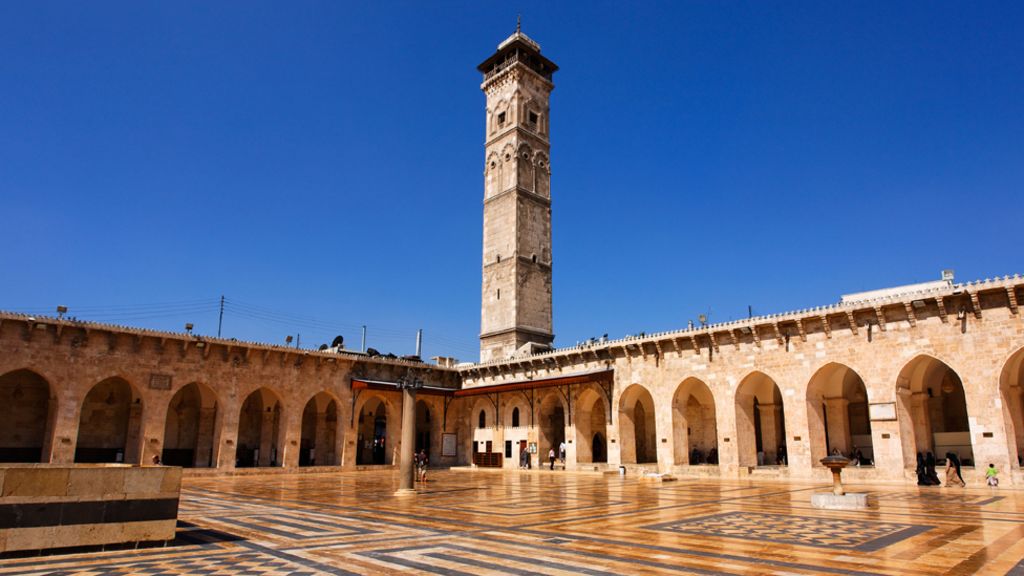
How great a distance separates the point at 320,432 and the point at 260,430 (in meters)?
2.95

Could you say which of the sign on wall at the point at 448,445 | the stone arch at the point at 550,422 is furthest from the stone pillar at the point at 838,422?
the sign on wall at the point at 448,445

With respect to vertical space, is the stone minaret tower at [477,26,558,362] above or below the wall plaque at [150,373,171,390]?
above

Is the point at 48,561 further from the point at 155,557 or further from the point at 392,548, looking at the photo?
the point at 392,548

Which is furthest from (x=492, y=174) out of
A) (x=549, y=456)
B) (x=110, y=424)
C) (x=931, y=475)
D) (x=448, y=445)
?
(x=931, y=475)

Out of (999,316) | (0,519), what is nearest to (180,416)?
(0,519)

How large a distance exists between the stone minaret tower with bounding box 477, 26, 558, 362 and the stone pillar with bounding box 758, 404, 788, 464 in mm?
12794

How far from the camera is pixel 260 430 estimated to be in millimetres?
31750

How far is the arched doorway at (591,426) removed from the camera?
29.2 meters

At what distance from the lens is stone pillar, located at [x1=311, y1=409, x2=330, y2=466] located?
108ft

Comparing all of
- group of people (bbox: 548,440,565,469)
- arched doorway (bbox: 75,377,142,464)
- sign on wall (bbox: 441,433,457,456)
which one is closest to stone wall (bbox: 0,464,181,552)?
arched doorway (bbox: 75,377,142,464)

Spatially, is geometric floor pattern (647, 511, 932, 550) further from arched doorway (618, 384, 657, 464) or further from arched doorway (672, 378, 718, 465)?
arched doorway (618, 384, 657, 464)

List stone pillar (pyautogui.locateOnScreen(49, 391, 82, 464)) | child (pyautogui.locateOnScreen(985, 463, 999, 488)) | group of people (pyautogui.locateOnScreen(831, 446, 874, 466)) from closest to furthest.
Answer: child (pyautogui.locateOnScreen(985, 463, 999, 488)) < stone pillar (pyautogui.locateOnScreen(49, 391, 82, 464)) < group of people (pyautogui.locateOnScreen(831, 446, 874, 466))

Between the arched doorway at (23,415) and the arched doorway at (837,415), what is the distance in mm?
28540

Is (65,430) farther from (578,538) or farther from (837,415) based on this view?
(837,415)
